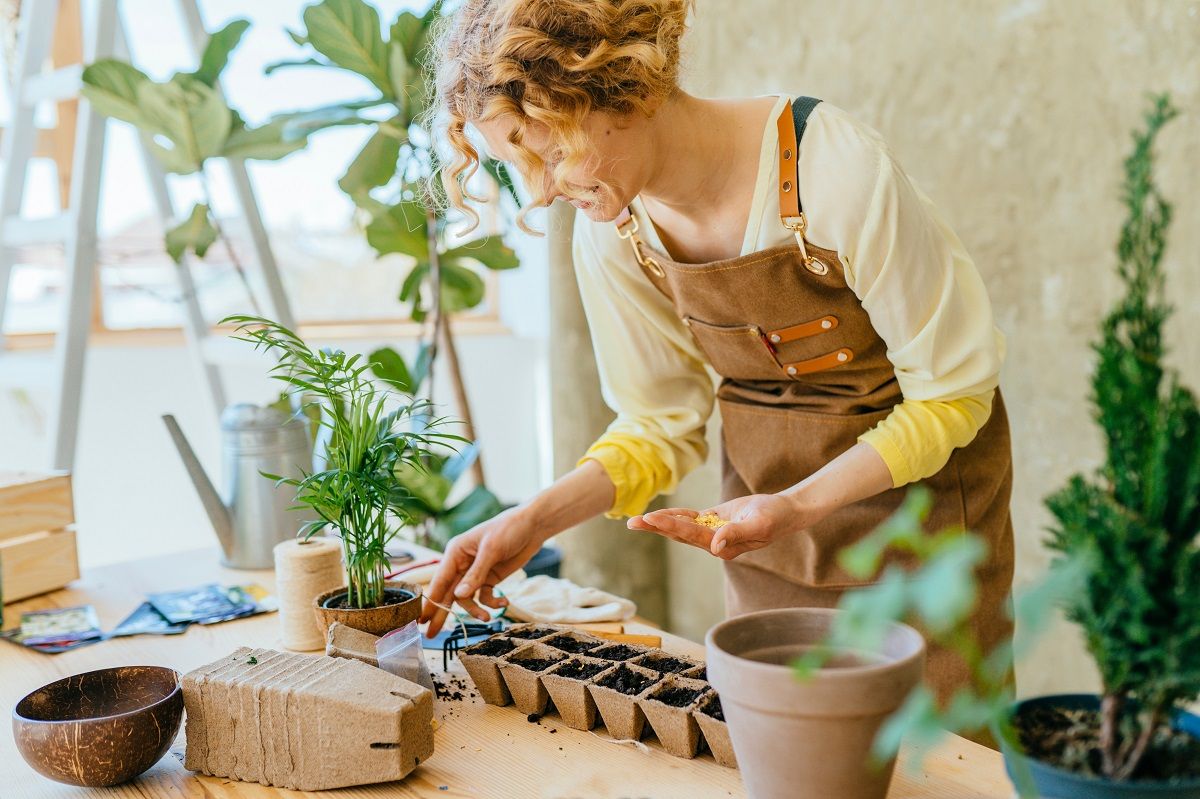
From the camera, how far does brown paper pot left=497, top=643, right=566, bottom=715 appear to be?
4.03 feet

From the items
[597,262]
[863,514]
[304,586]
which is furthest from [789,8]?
[304,586]

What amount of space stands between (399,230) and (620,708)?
77.3 inches

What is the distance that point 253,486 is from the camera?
1.99 metres

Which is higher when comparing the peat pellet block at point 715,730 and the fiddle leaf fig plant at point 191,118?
the fiddle leaf fig plant at point 191,118

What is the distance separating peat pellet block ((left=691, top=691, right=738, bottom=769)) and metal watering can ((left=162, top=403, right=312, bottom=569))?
3.66 ft

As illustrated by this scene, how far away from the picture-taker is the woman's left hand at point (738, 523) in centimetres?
122

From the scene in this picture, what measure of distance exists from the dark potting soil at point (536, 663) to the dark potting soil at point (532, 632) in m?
0.08

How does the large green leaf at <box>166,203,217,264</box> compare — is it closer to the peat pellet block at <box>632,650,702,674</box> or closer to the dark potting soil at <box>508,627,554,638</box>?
the dark potting soil at <box>508,627,554,638</box>

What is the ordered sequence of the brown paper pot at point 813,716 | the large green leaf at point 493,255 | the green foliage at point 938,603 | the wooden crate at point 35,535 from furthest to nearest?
the large green leaf at point 493,255, the wooden crate at point 35,535, the brown paper pot at point 813,716, the green foliage at point 938,603

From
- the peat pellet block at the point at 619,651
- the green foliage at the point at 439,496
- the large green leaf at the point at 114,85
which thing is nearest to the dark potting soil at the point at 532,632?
the peat pellet block at the point at 619,651

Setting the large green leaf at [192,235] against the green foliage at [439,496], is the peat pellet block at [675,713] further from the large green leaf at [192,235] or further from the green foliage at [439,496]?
the large green leaf at [192,235]

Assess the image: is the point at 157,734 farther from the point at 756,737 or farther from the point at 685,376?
the point at 685,376

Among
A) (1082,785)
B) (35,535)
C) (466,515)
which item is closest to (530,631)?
(1082,785)

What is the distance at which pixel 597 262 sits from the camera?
1.68m
